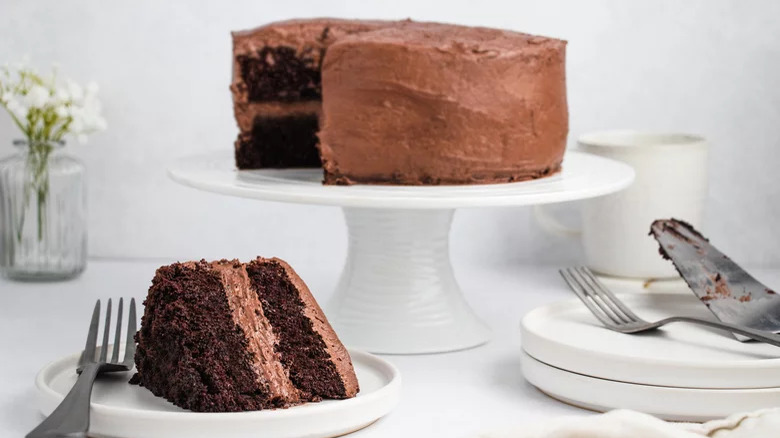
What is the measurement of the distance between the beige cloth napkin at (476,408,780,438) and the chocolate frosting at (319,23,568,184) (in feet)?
1.64

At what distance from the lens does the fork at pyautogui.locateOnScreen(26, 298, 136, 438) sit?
892mm

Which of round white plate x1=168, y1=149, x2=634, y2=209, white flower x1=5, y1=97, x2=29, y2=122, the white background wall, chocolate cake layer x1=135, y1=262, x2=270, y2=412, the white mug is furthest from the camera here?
the white background wall

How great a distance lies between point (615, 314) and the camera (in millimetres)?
1247

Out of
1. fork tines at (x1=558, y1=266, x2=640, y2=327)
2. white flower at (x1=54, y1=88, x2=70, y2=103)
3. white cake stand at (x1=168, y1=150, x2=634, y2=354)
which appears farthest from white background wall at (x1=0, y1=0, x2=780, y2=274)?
fork tines at (x1=558, y1=266, x2=640, y2=327)

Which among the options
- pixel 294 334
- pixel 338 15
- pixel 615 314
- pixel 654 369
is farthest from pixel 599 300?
pixel 338 15

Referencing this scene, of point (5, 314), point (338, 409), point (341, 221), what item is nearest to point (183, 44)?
point (341, 221)

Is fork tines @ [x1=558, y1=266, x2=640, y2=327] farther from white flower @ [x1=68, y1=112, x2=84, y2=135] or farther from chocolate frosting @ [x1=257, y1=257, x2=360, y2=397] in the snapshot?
white flower @ [x1=68, y1=112, x2=84, y2=135]

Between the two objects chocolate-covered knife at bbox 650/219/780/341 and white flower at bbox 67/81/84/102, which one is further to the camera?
Result: white flower at bbox 67/81/84/102

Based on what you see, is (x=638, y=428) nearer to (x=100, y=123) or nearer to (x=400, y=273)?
(x=400, y=273)

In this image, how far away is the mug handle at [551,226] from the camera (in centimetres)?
188

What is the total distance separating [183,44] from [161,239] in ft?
1.14

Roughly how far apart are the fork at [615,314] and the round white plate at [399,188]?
11 cm

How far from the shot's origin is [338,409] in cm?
99

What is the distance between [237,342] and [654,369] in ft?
1.26
